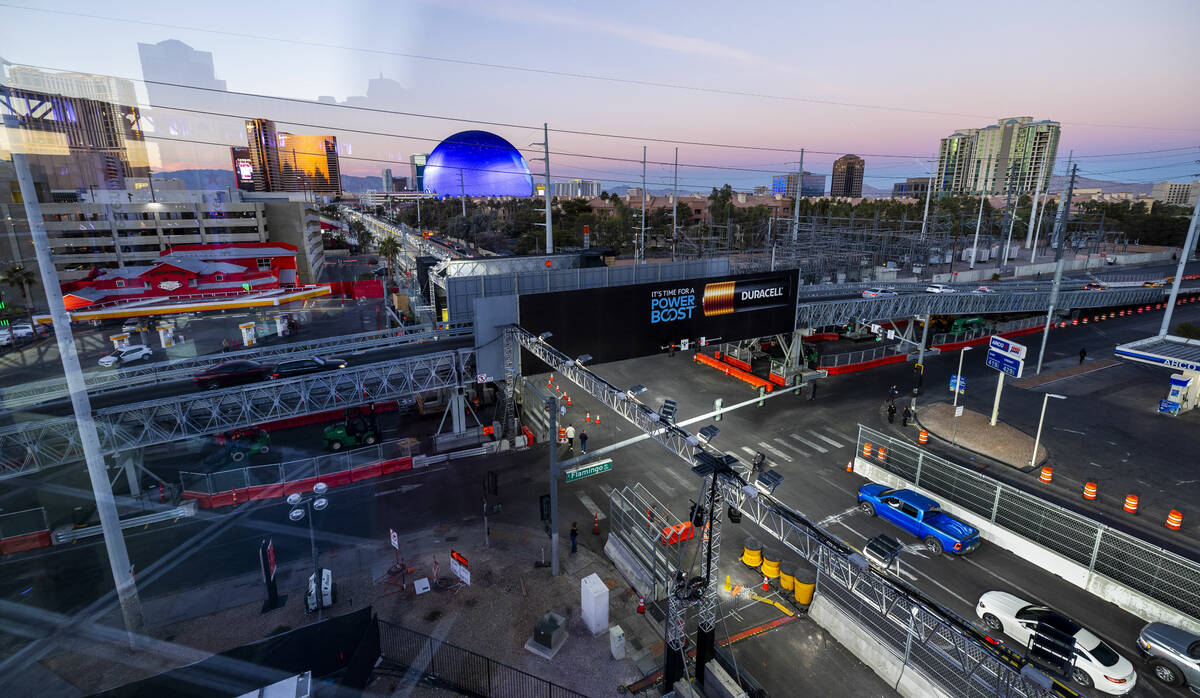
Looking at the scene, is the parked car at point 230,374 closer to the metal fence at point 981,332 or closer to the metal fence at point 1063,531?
the metal fence at point 1063,531

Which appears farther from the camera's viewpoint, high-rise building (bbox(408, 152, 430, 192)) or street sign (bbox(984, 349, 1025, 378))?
high-rise building (bbox(408, 152, 430, 192))

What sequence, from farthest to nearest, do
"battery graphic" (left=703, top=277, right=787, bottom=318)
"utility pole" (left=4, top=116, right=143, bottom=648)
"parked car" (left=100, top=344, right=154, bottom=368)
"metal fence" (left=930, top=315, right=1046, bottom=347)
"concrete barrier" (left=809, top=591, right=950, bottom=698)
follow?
"metal fence" (left=930, top=315, right=1046, bottom=347) → "parked car" (left=100, top=344, right=154, bottom=368) → "battery graphic" (left=703, top=277, right=787, bottom=318) → "concrete barrier" (left=809, top=591, right=950, bottom=698) → "utility pole" (left=4, top=116, right=143, bottom=648)

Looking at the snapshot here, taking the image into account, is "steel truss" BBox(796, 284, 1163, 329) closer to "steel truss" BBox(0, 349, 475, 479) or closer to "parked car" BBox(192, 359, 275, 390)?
"steel truss" BBox(0, 349, 475, 479)

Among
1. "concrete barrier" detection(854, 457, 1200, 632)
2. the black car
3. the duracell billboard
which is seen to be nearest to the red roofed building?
the black car

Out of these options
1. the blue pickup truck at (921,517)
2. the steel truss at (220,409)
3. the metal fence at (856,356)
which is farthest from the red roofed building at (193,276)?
the blue pickup truck at (921,517)

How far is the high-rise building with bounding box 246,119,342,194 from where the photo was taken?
2483 inches

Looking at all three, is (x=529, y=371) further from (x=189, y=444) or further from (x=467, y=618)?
(x=189, y=444)

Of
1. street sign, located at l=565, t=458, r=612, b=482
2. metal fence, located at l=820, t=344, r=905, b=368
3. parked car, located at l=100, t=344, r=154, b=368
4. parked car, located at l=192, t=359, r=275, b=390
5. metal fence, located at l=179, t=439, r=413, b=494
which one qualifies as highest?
parked car, located at l=192, t=359, r=275, b=390

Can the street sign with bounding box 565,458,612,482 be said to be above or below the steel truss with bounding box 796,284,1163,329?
below

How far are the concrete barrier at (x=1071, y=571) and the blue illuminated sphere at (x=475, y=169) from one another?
6388 centimetres

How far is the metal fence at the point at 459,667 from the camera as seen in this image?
12.7 metres

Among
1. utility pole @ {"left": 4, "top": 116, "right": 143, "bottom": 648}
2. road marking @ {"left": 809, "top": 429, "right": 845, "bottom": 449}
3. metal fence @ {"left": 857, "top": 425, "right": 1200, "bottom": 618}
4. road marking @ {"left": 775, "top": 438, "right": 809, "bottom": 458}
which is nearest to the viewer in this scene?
utility pole @ {"left": 4, "top": 116, "right": 143, "bottom": 648}

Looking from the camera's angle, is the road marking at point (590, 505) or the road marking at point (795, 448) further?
the road marking at point (795, 448)

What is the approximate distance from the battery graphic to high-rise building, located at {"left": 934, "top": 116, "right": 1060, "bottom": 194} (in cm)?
11566
